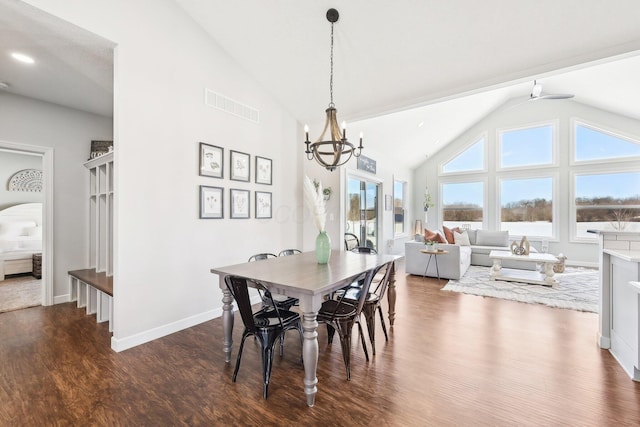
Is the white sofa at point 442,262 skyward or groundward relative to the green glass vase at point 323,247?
groundward

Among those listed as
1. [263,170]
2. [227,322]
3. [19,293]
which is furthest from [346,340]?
[19,293]

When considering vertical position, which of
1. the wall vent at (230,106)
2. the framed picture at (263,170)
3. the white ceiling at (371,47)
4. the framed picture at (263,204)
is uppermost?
the white ceiling at (371,47)

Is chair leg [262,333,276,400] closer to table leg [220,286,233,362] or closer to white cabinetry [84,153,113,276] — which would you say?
table leg [220,286,233,362]

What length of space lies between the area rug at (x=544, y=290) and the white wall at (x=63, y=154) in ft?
18.8

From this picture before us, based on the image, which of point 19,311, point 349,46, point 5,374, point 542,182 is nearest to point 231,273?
point 5,374

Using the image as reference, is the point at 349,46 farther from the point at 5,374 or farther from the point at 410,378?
the point at 5,374

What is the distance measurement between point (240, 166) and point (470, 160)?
287 inches

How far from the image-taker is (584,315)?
138 inches

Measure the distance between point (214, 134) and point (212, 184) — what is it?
630 millimetres

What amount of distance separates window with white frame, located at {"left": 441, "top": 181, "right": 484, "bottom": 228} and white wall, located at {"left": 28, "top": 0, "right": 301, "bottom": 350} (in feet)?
22.8

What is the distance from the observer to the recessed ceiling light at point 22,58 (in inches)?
112

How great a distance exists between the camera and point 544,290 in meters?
4.61

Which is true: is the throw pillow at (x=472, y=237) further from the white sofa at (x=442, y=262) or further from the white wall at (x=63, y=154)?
the white wall at (x=63, y=154)

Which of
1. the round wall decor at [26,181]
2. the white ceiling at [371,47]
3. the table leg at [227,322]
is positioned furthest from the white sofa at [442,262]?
the round wall decor at [26,181]
